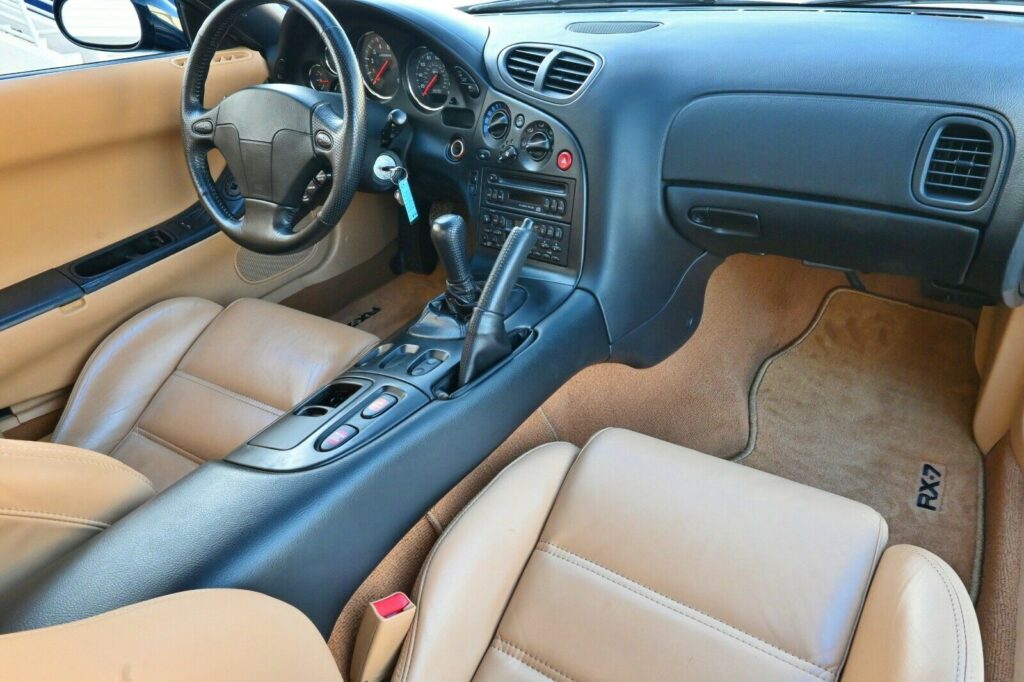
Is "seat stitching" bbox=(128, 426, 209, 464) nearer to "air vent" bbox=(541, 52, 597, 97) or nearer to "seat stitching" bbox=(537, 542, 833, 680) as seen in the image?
"seat stitching" bbox=(537, 542, 833, 680)

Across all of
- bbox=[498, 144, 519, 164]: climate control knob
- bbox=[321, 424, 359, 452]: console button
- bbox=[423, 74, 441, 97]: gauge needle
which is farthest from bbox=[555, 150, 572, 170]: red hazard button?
bbox=[321, 424, 359, 452]: console button

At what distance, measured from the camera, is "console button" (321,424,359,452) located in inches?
39.9

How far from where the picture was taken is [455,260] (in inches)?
49.4

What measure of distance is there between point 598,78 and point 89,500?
1133mm

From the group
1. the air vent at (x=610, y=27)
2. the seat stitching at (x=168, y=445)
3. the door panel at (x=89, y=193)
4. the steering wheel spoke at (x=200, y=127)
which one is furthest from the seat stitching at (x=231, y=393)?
the air vent at (x=610, y=27)

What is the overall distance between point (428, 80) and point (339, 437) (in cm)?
94

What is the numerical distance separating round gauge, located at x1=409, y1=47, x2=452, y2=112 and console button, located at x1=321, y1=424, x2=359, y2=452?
0.88 metres

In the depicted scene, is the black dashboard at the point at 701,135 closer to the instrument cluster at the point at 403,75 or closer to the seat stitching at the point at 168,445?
the instrument cluster at the point at 403,75

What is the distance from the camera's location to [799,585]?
1.00 metres

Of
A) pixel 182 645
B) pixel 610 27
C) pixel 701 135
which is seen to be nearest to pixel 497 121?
pixel 610 27

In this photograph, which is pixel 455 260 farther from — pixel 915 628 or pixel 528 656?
pixel 915 628

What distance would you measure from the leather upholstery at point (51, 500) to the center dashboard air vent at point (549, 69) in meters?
1.05

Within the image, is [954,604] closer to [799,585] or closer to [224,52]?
[799,585]

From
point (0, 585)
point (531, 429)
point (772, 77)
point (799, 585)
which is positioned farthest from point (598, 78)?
point (0, 585)
